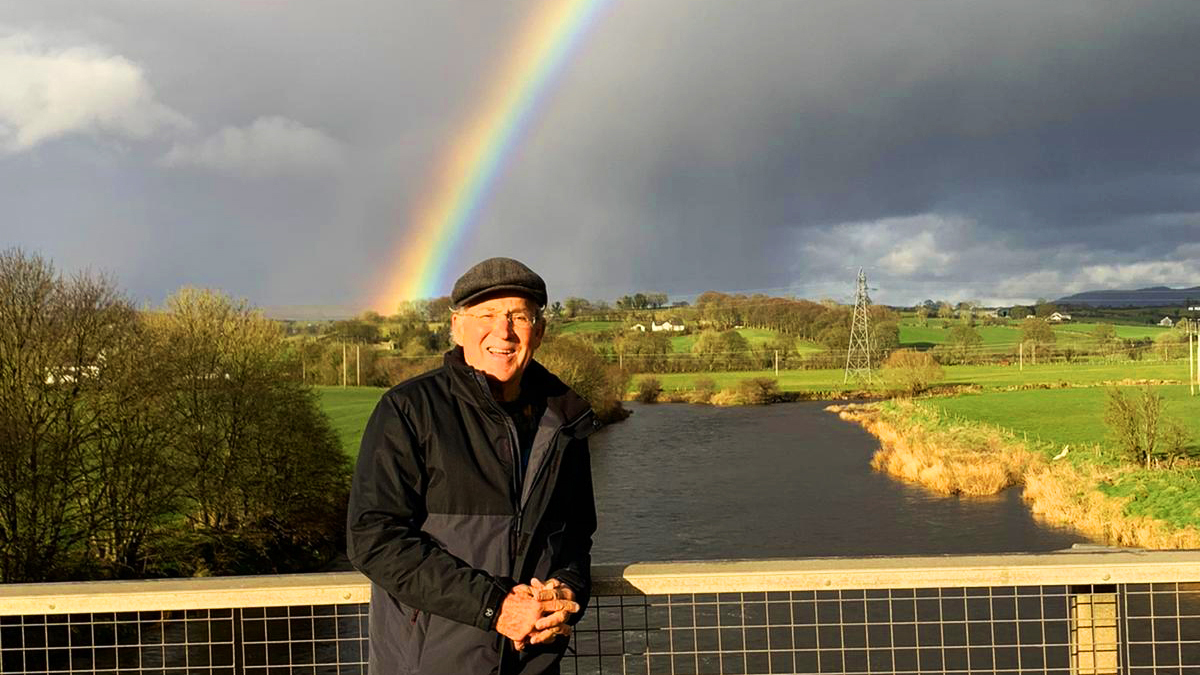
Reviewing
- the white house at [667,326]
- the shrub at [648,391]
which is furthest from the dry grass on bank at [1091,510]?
the white house at [667,326]

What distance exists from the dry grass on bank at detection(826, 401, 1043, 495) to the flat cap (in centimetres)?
3542

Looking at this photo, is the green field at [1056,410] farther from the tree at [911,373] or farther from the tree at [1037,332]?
the tree at [1037,332]

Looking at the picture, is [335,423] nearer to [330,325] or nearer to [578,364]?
[578,364]

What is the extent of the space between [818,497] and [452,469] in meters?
34.1

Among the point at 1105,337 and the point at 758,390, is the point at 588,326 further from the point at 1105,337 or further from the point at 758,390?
the point at 1105,337

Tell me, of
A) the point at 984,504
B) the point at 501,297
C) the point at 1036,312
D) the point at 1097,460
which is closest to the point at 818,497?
the point at 984,504

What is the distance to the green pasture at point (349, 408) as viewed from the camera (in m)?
43.5

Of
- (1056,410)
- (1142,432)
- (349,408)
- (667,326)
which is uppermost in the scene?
(667,326)

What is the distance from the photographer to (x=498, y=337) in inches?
108

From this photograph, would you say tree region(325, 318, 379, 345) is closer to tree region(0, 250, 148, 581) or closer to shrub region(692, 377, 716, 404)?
shrub region(692, 377, 716, 404)

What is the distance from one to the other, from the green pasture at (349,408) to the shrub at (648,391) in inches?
983

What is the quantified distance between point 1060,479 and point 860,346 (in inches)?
2675

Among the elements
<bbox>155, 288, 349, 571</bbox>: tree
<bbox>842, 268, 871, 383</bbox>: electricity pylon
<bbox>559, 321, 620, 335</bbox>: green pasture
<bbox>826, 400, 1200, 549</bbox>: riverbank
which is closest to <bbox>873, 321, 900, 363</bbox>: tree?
<bbox>842, 268, 871, 383</bbox>: electricity pylon

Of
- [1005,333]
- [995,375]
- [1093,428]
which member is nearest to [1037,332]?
[1005,333]
